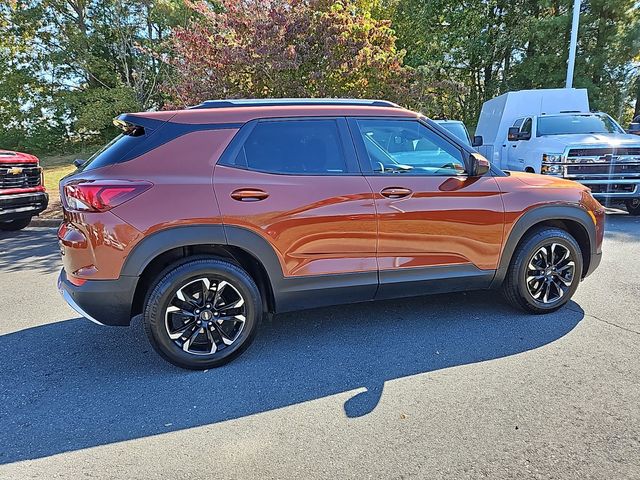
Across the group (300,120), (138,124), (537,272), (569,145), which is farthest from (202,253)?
(569,145)

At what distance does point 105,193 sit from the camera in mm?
2928

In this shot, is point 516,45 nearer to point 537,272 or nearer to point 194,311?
point 537,272

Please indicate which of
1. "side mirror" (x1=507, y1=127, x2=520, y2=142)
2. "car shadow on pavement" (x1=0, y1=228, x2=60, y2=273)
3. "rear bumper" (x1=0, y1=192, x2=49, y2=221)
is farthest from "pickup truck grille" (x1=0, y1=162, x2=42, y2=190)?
"side mirror" (x1=507, y1=127, x2=520, y2=142)

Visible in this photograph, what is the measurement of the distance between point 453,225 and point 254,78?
7.49 m

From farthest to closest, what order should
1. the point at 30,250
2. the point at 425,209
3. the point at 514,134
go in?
the point at 514,134, the point at 30,250, the point at 425,209

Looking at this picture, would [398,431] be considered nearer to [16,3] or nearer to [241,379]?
[241,379]

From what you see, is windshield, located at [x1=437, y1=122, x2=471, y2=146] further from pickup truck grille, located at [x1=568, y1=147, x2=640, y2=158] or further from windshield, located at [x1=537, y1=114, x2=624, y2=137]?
pickup truck grille, located at [x1=568, y1=147, x2=640, y2=158]

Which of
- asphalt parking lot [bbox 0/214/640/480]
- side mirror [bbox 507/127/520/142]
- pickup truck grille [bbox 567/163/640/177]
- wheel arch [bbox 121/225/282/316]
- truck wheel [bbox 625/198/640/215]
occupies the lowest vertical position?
asphalt parking lot [bbox 0/214/640/480]

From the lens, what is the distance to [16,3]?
761 inches

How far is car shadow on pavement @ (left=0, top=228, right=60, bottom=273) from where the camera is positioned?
6055 mm

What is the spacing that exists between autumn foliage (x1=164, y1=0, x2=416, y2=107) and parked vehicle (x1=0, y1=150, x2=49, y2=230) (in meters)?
3.60

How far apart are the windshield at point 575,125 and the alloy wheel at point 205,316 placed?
8.67 m

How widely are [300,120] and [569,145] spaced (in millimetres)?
6719

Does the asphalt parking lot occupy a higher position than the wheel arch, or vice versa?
the wheel arch
